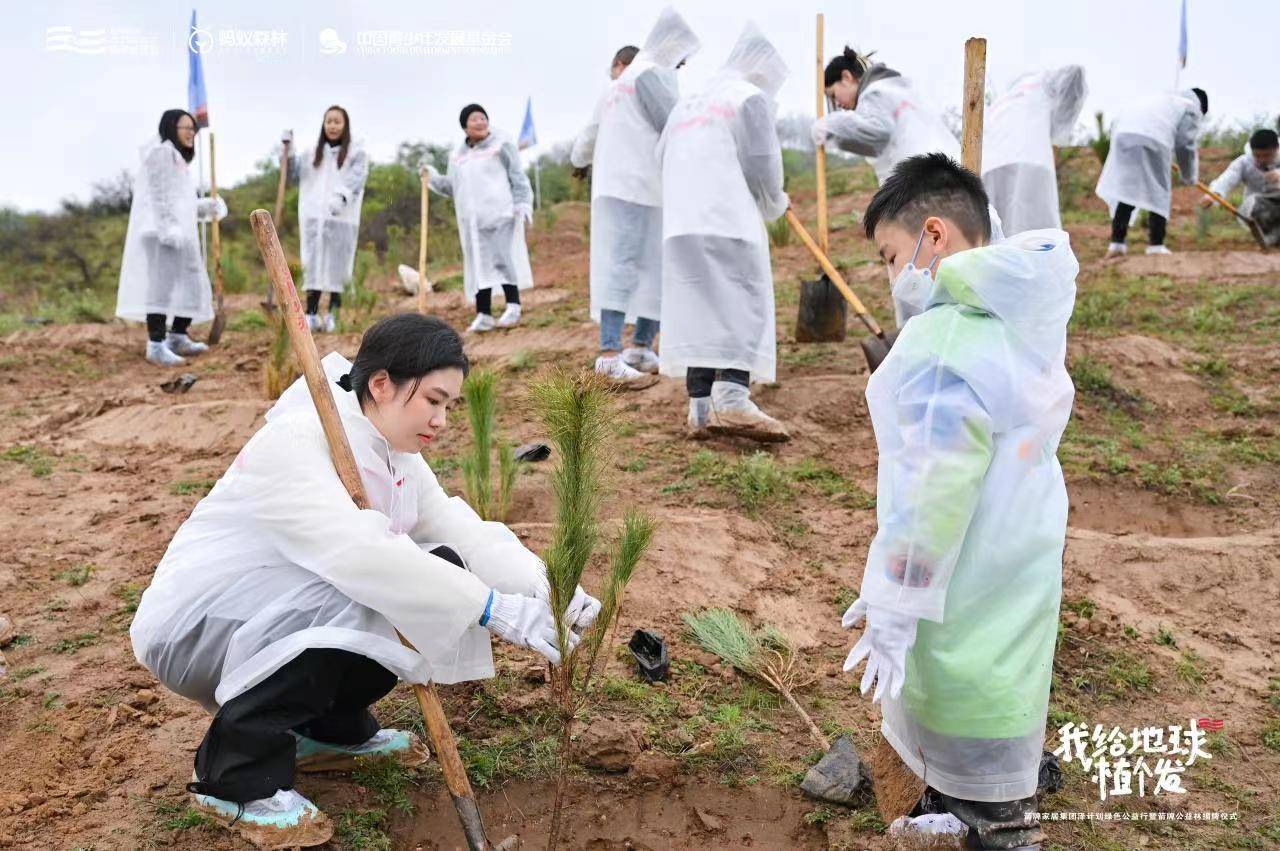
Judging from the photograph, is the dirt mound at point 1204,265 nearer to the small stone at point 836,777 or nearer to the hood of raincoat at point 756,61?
the hood of raincoat at point 756,61

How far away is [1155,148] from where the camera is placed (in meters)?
8.58

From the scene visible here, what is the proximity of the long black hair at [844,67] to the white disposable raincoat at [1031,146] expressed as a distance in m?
1.35

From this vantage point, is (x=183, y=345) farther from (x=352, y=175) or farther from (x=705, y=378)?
(x=705, y=378)

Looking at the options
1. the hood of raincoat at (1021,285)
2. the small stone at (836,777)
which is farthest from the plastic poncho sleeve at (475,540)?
the hood of raincoat at (1021,285)

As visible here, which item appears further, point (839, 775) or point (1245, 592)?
point (1245, 592)

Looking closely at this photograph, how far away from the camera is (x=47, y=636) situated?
10.7ft

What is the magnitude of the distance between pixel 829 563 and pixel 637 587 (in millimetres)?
854

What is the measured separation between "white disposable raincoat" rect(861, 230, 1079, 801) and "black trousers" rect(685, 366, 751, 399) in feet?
10.1

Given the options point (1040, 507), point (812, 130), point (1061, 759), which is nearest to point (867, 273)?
point (812, 130)

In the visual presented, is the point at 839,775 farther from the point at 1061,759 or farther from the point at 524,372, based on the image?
the point at 524,372

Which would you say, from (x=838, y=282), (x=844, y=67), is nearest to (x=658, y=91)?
(x=844, y=67)

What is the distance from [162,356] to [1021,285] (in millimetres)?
7917

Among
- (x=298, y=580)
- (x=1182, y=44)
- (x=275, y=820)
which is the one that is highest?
(x=1182, y=44)

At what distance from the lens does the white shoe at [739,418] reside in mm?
5004
